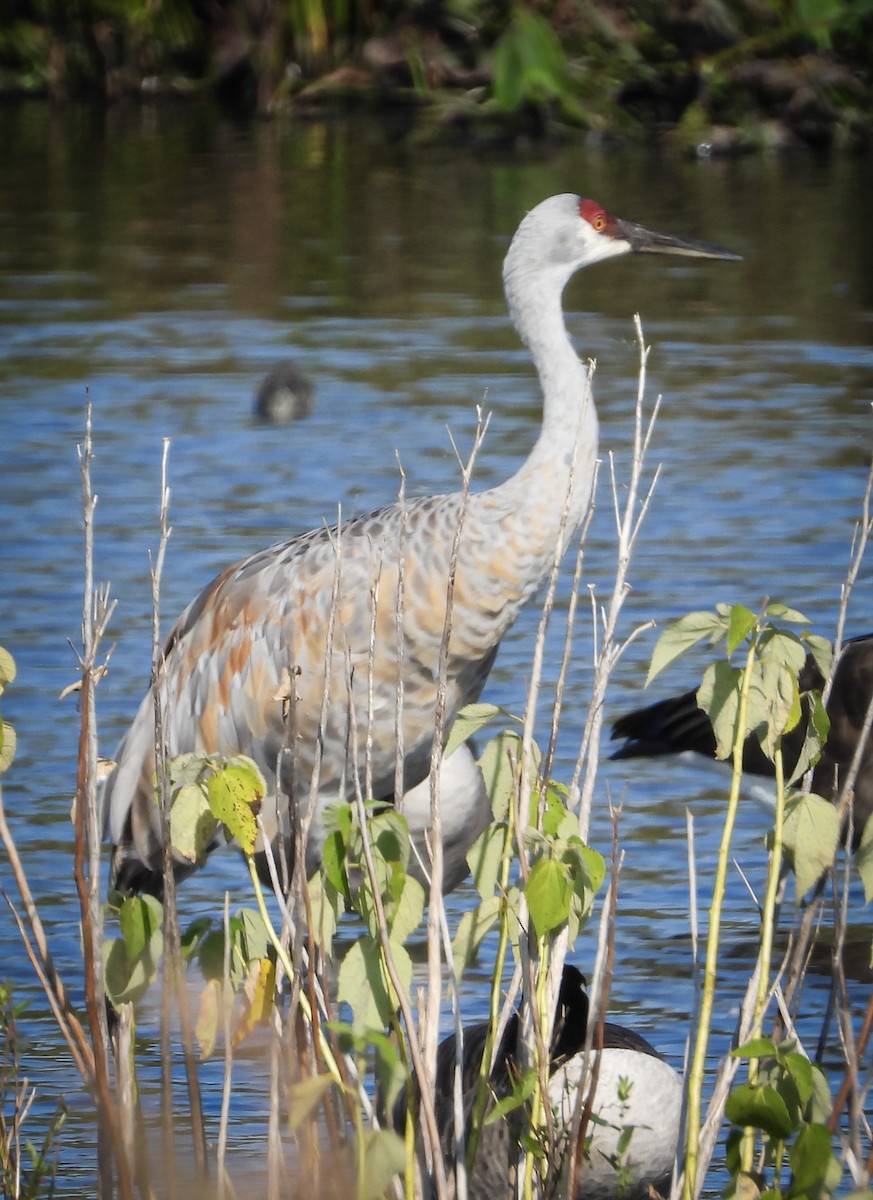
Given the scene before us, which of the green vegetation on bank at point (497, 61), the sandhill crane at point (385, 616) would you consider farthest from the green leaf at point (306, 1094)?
the green vegetation on bank at point (497, 61)

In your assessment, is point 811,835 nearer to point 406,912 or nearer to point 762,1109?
point 762,1109

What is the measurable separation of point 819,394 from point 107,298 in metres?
3.95

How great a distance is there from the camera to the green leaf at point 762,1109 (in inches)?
93.3

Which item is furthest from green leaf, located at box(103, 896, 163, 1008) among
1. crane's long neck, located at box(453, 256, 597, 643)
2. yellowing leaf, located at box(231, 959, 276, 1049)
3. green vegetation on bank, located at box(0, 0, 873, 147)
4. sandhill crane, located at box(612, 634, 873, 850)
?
green vegetation on bank, located at box(0, 0, 873, 147)

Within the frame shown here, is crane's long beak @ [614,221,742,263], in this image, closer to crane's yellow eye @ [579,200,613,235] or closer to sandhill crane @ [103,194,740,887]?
crane's yellow eye @ [579,200,613,235]

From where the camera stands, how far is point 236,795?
2465mm

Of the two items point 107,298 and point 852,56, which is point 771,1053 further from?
point 852,56

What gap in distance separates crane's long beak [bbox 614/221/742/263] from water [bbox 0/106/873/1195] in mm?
511

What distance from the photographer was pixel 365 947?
251cm

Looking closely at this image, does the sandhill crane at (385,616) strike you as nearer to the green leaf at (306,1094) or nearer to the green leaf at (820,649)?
the green leaf at (820,649)

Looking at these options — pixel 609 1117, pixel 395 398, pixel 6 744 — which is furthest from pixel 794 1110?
pixel 395 398

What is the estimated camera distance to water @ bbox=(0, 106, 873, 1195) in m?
5.20

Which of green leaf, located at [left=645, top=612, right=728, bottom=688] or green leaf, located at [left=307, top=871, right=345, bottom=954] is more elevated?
green leaf, located at [left=645, top=612, right=728, bottom=688]

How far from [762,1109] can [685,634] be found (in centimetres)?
48
